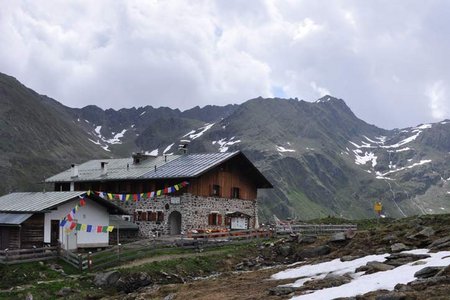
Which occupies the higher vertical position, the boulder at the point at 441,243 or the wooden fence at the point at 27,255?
the boulder at the point at 441,243

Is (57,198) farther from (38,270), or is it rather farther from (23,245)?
(38,270)

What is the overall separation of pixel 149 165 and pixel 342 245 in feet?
84.2

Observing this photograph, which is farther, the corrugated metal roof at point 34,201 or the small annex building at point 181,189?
the small annex building at point 181,189

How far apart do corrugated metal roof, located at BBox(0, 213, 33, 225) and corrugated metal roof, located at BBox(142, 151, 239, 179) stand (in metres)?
13.0

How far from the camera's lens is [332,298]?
649 inches

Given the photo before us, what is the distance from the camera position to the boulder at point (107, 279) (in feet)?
92.4

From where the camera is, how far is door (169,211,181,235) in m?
46.6

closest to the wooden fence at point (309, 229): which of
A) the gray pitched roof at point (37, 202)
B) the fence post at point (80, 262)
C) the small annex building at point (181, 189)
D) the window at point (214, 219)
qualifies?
the window at point (214, 219)

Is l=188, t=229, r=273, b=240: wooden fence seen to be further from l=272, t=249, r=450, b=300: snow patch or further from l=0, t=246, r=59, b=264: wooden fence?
l=272, t=249, r=450, b=300: snow patch

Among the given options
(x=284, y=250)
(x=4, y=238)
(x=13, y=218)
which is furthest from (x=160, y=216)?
(x=284, y=250)

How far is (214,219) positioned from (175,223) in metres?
3.39

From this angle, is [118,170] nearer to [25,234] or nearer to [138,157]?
[138,157]

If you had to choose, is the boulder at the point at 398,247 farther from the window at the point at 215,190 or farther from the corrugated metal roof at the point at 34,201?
the window at the point at 215,190

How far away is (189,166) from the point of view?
4775 centimetres
